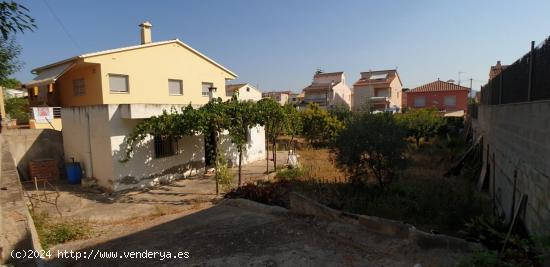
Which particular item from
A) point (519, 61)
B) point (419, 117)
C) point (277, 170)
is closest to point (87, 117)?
point (277, 170)

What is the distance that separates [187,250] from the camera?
5367mm

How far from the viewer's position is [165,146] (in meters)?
11.0

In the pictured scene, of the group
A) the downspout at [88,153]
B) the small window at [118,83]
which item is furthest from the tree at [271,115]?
the small window at [118,83]

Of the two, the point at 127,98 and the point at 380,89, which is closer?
the point at 127,98

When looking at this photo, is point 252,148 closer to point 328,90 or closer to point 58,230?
point 58,230

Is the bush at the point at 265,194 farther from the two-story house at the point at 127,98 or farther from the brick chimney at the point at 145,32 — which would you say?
the brick chimney at the point at 145,32

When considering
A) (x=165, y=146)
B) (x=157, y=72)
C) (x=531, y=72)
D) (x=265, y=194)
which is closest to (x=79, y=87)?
(x=157, y=72)

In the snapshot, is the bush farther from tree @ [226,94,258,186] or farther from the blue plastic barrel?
the blue plastic barrel

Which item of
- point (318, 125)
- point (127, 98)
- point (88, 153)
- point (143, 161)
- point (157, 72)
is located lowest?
point (143, 161)

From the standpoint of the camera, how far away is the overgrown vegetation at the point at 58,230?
6254 mm

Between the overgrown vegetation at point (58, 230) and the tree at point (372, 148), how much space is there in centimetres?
612

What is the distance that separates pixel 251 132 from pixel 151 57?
631 cm

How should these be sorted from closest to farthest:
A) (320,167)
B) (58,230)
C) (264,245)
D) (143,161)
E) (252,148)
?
(264,245) → (58,230) → (143,161) → (320,167) → (252,148)

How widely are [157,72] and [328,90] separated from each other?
33.6m
